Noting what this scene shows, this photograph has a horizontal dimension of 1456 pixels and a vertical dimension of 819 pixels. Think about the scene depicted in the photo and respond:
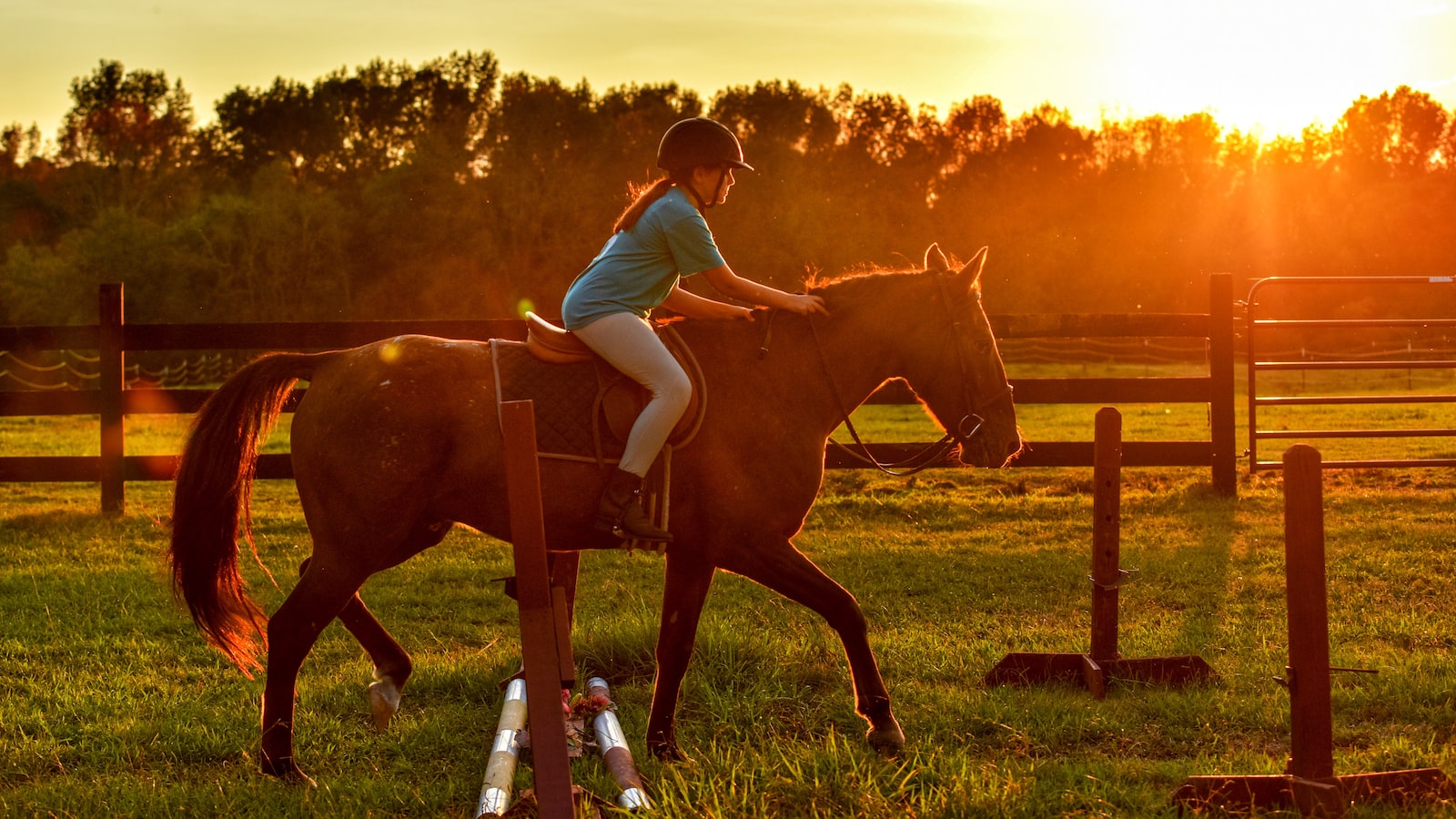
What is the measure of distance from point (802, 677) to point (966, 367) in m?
1.77

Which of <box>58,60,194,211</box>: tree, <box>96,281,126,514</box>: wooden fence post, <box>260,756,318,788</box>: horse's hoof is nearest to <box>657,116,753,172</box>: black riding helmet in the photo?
<box>260,756,318,788</box>: horse's hoof

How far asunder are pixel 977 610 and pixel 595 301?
3.88m

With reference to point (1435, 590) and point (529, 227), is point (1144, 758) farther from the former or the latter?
point (529, 227)

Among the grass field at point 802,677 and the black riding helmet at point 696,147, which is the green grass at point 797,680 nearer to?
the grass field at point 802,677

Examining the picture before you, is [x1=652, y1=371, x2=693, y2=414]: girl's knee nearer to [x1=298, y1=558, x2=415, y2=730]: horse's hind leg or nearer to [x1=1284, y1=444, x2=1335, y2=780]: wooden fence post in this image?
[x1=298, y1=558, x2=415, y2=730]: horse's hind leg

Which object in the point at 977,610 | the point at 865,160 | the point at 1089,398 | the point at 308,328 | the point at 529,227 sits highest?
the point at 865,160

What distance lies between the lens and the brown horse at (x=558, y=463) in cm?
457

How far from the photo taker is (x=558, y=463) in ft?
15.2

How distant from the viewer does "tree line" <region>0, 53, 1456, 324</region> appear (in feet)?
151

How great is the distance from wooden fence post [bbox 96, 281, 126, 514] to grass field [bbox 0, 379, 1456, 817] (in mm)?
297

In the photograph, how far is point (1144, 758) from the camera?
4.58 meters

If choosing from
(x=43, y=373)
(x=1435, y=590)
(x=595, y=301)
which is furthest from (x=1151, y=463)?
(x=43, y=373)

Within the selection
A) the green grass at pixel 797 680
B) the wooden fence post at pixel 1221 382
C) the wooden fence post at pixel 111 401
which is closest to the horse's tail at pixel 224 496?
the green grass at pixel 797 680

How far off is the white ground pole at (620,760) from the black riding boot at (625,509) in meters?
0.78
